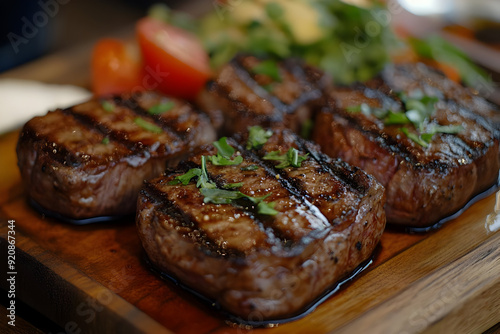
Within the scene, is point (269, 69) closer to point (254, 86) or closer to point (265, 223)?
point (254, 86)

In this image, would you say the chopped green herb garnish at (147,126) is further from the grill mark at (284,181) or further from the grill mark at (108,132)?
the grill mark at (284,181)

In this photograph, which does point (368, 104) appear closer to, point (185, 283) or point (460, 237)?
point (460, 237)

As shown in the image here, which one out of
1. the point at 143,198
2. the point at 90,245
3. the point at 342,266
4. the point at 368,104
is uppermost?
the point at 368,104

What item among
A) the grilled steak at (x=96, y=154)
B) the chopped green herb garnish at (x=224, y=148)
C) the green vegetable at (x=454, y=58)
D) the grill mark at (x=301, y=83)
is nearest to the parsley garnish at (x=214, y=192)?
the chopped green herb garnish at (x=224, y=148)

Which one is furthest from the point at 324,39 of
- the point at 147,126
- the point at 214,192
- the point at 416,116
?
the point at 214,192

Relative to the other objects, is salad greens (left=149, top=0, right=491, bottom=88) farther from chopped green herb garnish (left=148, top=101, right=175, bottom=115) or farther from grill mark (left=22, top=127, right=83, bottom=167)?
grill mark (left=22, top=127, right=83, bottom=167)

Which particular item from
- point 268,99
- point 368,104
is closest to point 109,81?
point 268,99
